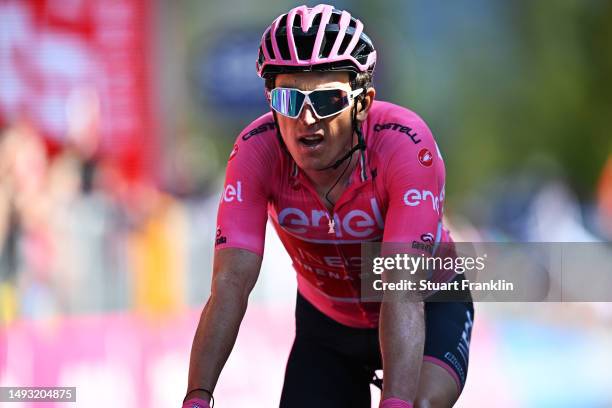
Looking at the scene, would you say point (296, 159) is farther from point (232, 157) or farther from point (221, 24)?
point (221, 24)

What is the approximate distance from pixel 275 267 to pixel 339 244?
9224mm

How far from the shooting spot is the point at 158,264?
1359cm

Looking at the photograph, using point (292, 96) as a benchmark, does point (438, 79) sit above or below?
above

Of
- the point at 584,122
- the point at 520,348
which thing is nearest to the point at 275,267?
the point at 520,348

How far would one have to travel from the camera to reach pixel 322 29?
413 cm

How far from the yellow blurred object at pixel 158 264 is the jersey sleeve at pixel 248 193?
28.7ft

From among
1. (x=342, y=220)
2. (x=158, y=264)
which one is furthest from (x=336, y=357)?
(x=158, y=264)

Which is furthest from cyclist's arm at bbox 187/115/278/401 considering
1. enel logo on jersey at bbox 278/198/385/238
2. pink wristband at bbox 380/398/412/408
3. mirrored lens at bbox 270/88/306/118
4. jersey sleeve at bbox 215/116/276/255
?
pink wristband at bbox 380/398/412/408

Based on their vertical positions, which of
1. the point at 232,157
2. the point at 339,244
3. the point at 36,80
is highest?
the point at 36,80

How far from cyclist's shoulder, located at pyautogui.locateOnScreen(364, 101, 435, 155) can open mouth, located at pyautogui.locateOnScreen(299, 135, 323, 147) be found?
286 millimetres

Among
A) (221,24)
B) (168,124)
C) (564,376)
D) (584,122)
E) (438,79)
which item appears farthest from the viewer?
(438,79)

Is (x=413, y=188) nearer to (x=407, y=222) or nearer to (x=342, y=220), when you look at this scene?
(x=407, y=222)

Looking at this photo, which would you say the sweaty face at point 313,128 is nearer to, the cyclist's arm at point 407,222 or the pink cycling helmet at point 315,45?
the pink cycling helmet at point 315,45
